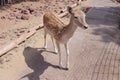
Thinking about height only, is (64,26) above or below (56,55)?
above

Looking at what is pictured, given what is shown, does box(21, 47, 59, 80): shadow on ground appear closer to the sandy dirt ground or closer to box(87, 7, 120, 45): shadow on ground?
the sandy dirt ground

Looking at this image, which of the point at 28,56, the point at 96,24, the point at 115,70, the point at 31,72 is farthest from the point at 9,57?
the point at 96,24

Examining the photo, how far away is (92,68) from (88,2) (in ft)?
25.7

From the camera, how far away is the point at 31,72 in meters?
6.63

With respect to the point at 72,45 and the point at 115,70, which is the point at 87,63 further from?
the point at 72,45

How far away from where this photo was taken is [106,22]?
11.0 m

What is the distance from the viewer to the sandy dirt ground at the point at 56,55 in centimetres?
663

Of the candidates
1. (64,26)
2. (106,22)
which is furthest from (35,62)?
(106,22)

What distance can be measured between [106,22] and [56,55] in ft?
13.2

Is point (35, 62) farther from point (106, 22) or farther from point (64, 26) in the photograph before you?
point (106, 22)

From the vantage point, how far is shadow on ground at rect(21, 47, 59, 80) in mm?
6547

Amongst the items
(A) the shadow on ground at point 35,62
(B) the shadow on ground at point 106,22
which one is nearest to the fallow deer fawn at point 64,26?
(A) the shadow on ground at point 35,62

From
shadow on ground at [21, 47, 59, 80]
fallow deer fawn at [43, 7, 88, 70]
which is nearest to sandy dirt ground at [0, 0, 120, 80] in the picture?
shadow on ground at [21, 47, 59, 80]

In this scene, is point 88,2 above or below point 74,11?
below
